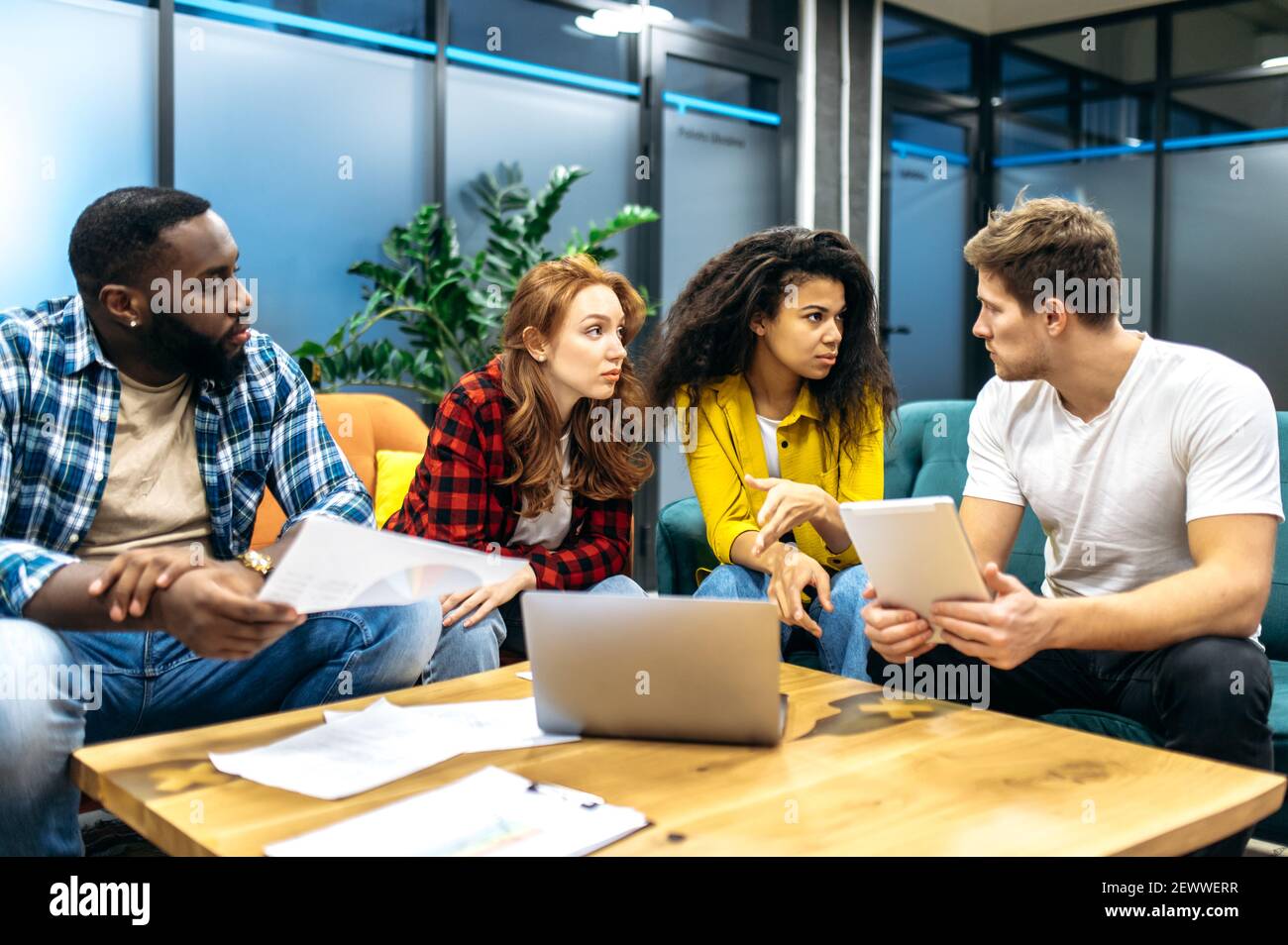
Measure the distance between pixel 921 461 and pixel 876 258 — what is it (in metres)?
3.71

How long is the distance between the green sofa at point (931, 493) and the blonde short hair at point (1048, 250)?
1.99 feet

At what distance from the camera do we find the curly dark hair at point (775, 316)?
2.34 metres

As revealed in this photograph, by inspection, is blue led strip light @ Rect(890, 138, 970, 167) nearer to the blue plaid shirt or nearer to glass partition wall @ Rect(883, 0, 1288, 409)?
glass partition wall @ Rect(883, 0, 1288, 409)

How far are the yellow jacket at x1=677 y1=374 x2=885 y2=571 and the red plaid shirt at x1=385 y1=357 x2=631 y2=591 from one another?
201mm

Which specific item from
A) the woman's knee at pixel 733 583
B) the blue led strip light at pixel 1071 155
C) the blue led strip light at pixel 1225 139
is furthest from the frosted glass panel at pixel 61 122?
the blue led strip light at pixel 1225 139

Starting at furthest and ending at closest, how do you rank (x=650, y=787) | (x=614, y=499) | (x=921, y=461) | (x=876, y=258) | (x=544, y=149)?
(x=876, y=258) < (x=544, y=149) < (x=921, y=461) < (x=614, y=499) < (x=650, y=787)

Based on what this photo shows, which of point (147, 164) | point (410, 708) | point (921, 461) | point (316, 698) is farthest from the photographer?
point (147, 164)

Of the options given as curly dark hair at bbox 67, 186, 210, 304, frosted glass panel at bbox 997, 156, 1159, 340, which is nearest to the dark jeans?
curly dark hair at bbox 67, 186, 210, 304

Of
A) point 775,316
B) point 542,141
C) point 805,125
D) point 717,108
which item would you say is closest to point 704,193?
point 717,108

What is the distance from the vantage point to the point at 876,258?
6109 millimetres

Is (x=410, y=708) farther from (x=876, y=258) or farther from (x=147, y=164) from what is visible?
(x=876, y=258)

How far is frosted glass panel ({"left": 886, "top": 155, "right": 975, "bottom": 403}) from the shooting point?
6.39m
